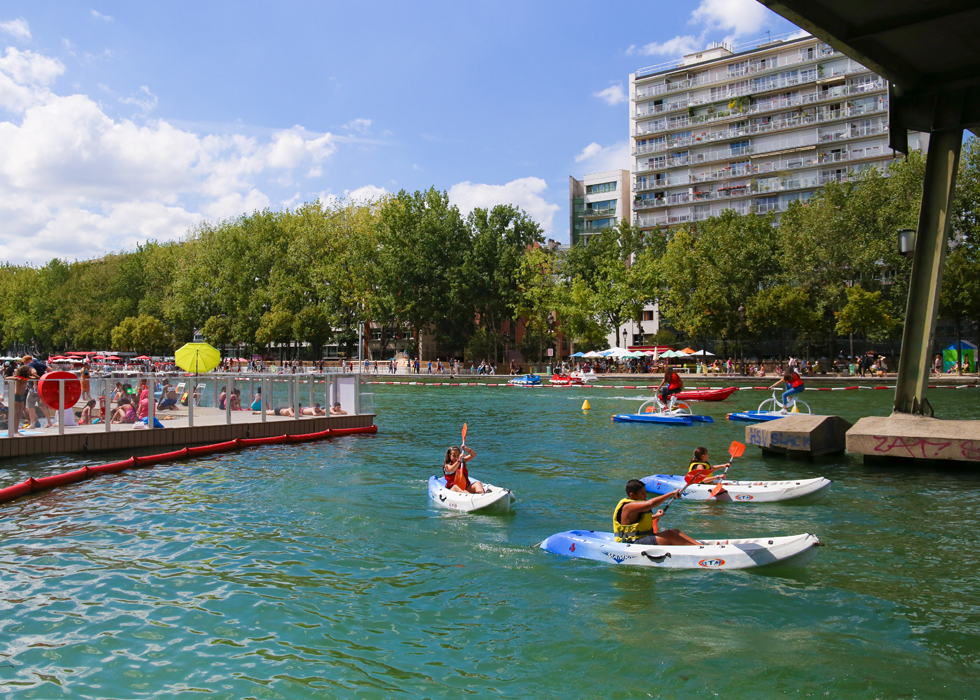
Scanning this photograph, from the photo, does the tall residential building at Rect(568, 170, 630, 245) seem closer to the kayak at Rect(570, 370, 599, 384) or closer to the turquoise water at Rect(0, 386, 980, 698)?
the kayak at Rect(570, 370, 599, 384)

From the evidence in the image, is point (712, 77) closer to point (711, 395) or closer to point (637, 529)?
point (711, 395)

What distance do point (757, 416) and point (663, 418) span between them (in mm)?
3378

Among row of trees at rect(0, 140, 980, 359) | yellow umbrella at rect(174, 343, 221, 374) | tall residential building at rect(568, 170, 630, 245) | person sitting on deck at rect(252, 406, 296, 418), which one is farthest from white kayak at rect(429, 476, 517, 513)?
tall residential building at rect(568, 170, 630, 245)

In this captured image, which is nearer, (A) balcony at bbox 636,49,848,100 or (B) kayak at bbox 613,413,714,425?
(B) kayak at bbox 613,413,714,425

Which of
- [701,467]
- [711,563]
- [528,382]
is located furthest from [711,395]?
[711,563]

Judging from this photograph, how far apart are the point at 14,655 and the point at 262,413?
1600 centimetres

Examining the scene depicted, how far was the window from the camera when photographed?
3674 inches

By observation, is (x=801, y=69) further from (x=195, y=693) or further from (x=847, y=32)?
(x=195, y=693)

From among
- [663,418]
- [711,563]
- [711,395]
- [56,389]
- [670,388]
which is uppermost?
[56,389]

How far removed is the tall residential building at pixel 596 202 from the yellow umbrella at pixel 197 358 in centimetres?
6834

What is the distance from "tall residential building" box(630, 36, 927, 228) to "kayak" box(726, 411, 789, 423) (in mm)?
54043

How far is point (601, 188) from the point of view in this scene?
9419 cm

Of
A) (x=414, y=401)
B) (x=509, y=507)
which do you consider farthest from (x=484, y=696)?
(x=414, y=401)

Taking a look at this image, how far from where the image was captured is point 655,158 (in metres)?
88.6
